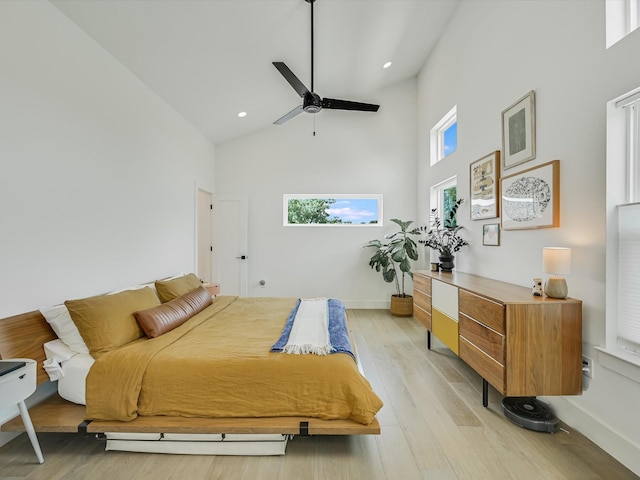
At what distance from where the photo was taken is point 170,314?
8.09 feet

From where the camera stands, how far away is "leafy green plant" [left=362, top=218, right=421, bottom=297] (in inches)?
193

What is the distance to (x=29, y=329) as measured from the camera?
190 cm

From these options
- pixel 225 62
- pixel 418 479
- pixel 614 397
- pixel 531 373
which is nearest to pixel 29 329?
pixel 418 479

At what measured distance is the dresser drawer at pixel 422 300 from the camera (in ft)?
11.0

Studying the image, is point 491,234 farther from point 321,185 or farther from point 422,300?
point 321,185

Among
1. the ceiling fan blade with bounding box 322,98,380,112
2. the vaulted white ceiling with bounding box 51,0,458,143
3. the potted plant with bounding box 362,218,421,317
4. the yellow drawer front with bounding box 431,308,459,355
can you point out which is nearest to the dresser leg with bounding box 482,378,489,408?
the yellow drawer front with bounding box 431,308,459,355

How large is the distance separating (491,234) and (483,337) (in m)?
1.22

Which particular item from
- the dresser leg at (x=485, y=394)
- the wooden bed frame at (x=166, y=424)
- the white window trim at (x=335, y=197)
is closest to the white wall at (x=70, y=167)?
the wooden bed frame at (x=166, y=424)

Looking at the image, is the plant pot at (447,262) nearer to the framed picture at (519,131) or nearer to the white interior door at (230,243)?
the framed picture at (519,131)

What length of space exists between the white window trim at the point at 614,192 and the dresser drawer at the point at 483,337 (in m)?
0.53

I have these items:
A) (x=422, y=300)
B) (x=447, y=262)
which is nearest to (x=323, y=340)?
(x=422, y=300)

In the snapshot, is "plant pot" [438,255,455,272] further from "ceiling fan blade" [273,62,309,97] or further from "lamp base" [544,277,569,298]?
"ceiling fan blade" [273,62,309,97]

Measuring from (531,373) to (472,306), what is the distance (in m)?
0.59

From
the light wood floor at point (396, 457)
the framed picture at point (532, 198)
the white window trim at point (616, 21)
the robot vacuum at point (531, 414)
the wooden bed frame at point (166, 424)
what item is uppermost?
the white window trim at point (616, 21)
